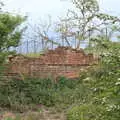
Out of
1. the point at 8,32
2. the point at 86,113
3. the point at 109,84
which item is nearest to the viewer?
the point at 109,84

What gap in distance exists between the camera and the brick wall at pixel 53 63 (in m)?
14.5

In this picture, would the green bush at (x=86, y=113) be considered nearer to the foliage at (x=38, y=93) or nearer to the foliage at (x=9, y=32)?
the foliage at (x=38, y=93)

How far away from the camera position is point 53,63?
14953 millimetres

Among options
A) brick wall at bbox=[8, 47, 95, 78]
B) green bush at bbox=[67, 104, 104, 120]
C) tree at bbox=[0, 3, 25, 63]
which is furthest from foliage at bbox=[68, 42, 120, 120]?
brick wall at bbox=[8, 47, 95, 78]

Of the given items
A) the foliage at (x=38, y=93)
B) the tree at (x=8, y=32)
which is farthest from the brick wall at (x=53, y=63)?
the tree at (x=8, y=32)

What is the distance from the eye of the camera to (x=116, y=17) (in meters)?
5.43

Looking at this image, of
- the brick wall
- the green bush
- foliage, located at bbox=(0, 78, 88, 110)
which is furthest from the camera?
the brick wall

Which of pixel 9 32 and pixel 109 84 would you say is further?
pixel 9 32

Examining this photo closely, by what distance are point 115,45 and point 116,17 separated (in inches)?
16.3

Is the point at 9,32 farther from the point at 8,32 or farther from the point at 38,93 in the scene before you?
the point at 38,93

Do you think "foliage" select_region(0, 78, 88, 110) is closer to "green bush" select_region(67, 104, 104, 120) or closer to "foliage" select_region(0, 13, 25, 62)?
"foliage" select_region(0, 13, 25, 62)

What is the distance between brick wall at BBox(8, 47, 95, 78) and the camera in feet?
47.5

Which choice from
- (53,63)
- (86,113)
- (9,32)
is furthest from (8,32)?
(86,113)

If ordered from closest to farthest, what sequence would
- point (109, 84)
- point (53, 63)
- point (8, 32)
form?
point (109, 84)
point (8, 32)
point (53, 63)
